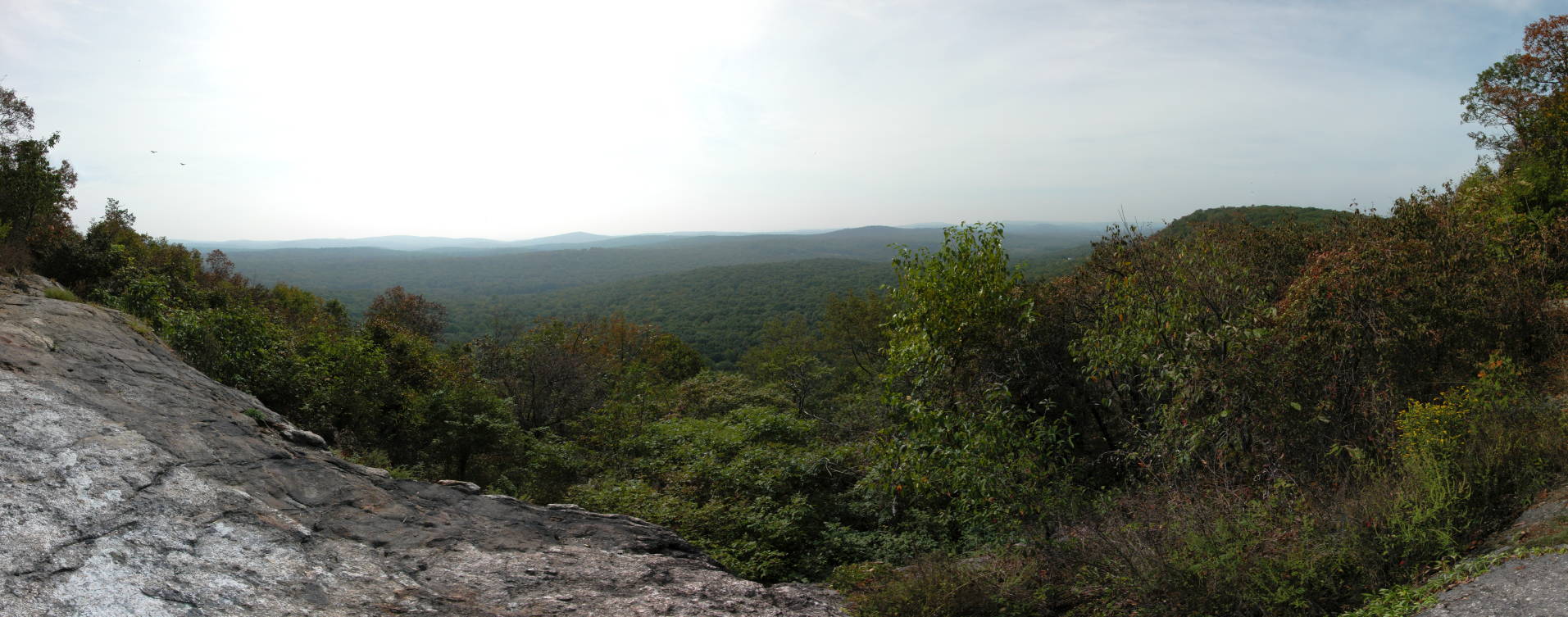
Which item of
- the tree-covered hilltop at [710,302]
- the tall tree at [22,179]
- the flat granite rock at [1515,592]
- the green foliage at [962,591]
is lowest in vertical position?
the tree-covered hilltop at [710,302]

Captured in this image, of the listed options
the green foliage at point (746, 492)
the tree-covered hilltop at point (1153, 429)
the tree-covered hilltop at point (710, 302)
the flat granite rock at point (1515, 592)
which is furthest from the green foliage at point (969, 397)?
the tree-covered hilltop at point (710, 302)

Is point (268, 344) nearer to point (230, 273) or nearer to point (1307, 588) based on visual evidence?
point (1307, 588)

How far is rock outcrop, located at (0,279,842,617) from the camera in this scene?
430 centimetres

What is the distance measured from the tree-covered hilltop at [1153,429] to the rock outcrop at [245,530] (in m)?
2.18

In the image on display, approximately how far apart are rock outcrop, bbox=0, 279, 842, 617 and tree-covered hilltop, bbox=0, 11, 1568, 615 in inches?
86.0

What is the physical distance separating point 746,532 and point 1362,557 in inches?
281

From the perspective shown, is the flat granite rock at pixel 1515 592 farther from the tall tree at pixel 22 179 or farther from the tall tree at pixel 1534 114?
the tall tree at pixel 22 179

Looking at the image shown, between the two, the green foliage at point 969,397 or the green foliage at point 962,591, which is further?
the green foliage at point 969,397

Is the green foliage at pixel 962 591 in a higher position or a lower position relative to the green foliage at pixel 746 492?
higher

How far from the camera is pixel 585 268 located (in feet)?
618

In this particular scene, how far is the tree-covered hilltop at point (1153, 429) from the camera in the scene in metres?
5.95

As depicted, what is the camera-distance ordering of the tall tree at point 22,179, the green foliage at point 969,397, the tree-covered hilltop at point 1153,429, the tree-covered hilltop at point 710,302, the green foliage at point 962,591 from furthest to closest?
the tree-covered hilltop at point 710,302
the tall tree at point 22,179
the green foliage at point 969,397
the green foliage at point 962,591
the tree-covered hilltop at point 1153,429

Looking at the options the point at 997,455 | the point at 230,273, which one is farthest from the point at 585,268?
the point at 997,455

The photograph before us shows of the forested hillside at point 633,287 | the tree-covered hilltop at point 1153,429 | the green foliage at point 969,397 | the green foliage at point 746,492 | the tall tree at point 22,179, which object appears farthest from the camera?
the forested hillside at point 633,287
